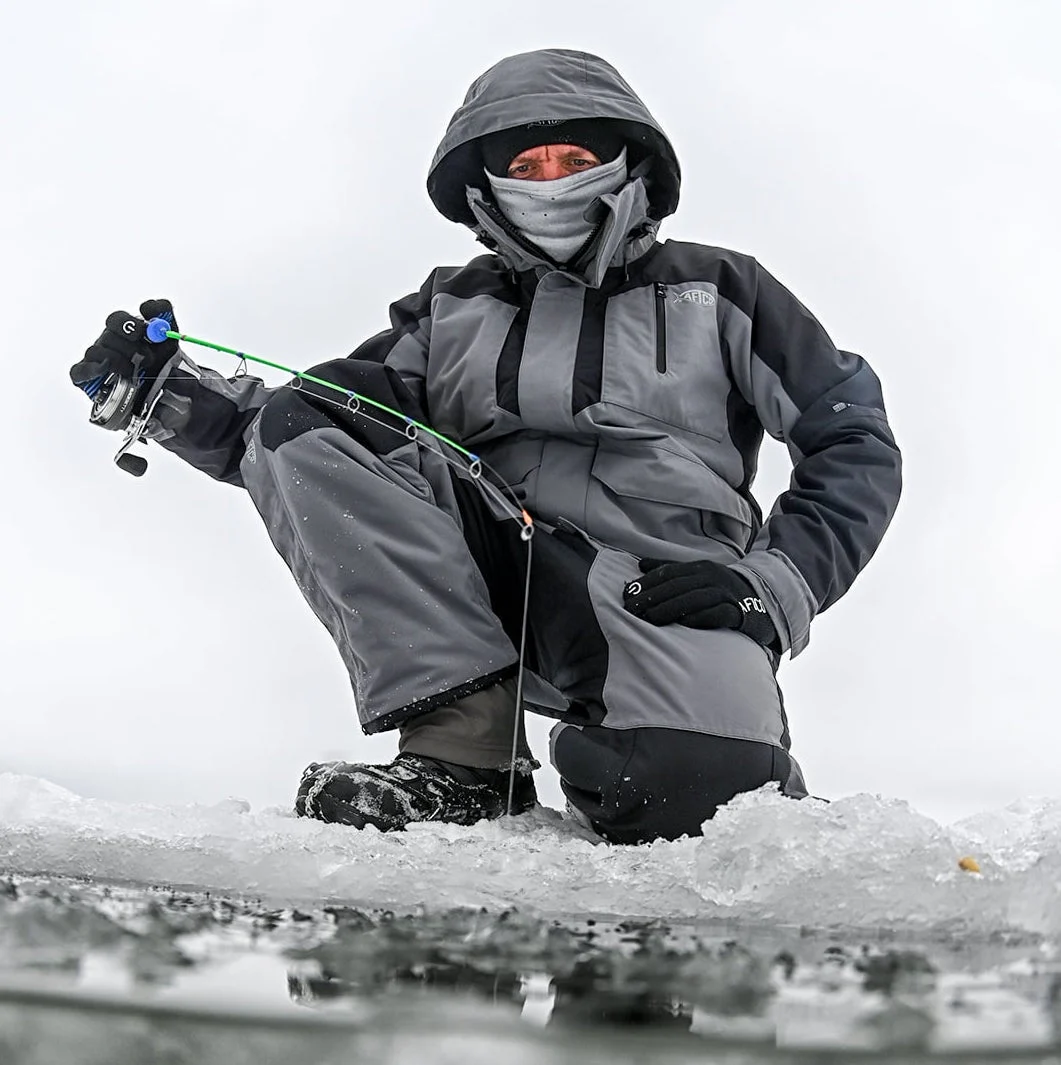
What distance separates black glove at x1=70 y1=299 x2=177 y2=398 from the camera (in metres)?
1.55

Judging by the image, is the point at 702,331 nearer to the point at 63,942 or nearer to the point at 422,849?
the point at 422,849

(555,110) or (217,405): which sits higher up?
(555,110)

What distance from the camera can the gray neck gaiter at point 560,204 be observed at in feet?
5.41

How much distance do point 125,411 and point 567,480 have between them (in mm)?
648

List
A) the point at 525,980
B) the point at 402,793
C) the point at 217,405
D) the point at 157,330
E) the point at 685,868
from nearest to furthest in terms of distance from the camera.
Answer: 1. the point at 525,980
2. the point at 685,868
3. the point at 402,793
4. the point at 157,330
5. the point at 217,405

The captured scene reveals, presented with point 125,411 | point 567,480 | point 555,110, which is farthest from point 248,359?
point 555,110

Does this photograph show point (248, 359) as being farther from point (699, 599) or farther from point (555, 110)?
point (699, 599)

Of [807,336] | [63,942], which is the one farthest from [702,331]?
[63,942]

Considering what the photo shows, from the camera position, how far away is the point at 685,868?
0.86 metres

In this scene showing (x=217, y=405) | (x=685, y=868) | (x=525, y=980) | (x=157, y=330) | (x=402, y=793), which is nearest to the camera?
(x=525, y=980)

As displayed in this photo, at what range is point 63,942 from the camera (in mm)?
441

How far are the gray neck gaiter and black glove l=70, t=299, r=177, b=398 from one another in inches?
21.7

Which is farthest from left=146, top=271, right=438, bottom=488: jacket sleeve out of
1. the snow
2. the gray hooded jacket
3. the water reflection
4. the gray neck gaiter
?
the water reflection

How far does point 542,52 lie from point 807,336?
655 mm
